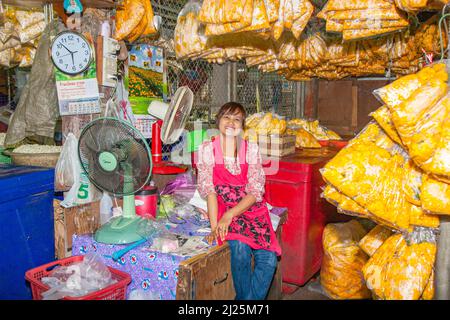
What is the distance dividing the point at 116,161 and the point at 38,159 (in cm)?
91

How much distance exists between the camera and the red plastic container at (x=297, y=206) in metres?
3.25

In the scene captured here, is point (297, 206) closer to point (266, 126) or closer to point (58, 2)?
point (266, 126)

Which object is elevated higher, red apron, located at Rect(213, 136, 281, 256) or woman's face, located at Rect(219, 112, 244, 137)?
woman's face, located at Rect(219, 112, 244, 137)

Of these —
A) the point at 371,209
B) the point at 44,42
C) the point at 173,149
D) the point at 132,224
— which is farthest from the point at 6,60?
the point at 371,209

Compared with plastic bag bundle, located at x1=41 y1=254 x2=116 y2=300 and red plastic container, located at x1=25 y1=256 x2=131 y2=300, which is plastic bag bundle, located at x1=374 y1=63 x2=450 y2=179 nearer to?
red plastic container, located at x1=25 y1=256 x2=131 y2=300

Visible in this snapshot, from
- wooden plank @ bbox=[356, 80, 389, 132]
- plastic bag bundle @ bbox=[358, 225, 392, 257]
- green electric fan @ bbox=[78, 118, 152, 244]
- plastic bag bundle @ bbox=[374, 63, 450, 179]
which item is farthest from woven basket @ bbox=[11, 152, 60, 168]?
wooden plank @ bbox=[356, 80, 389, 132]

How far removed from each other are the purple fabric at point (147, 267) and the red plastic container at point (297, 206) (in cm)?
133

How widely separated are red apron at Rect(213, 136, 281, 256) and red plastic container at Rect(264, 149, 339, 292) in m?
0.47

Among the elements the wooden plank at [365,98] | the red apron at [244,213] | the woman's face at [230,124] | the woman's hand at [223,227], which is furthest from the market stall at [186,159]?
the wooden plank at [365,98]

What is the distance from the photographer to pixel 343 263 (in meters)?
3.32

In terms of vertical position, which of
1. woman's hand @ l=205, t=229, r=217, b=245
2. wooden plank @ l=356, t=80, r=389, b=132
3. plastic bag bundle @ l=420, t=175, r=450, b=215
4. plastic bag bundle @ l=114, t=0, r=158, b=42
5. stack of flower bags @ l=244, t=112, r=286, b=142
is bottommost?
woman's hand @ l=205, t=229, r=217, b=245

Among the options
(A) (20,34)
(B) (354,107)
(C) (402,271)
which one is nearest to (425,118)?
(C) (402,271)

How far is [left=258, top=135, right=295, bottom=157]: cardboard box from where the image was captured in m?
3.48
